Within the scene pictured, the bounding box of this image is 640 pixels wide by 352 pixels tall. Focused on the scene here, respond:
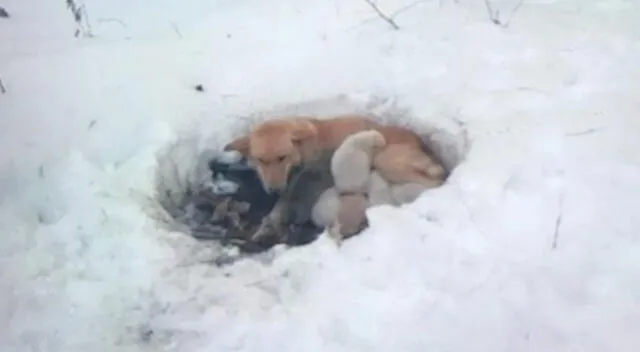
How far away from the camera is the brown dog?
3.05m

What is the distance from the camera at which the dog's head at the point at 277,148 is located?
304 cm

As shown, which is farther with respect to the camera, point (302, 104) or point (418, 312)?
point (302, 104)

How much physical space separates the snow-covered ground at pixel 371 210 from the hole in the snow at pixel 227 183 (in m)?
0.05

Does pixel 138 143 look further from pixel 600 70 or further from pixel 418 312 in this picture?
pixel 600 70

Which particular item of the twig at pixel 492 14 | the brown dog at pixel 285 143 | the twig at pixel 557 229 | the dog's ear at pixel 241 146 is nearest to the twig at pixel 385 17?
the twig at pixel 492 14

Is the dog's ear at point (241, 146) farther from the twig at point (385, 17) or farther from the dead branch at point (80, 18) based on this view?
the dead branch at point (80, 18)

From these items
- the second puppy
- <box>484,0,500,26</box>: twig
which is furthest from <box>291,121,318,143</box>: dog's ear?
<box>484,0,500,26</box>: twig

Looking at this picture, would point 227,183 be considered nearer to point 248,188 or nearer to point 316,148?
point 248,188

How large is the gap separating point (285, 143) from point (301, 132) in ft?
0.25

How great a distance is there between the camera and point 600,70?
3.32m

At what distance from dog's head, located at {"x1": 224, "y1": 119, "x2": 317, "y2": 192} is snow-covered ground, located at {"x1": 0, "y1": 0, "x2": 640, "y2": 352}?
1.08 feet

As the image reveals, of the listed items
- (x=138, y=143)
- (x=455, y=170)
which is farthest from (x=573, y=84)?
(x=138, y=143)

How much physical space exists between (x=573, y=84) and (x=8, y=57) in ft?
8.03

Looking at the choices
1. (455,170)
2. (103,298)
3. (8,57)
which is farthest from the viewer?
(8,57)
